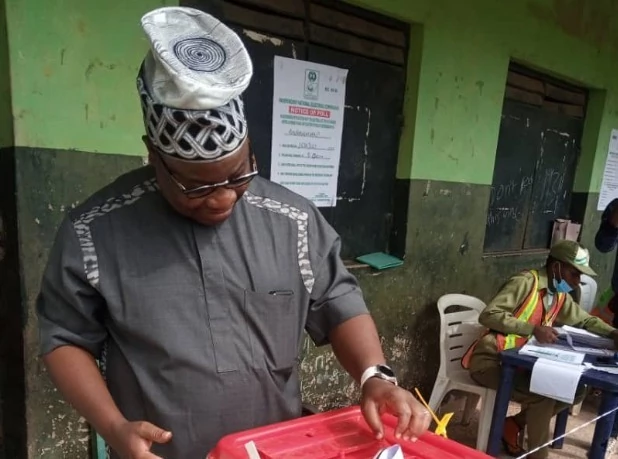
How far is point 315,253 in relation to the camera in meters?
1.21

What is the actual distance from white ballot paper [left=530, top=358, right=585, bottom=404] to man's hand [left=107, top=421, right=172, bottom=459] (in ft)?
7.64

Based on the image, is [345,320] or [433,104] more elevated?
[433,104]

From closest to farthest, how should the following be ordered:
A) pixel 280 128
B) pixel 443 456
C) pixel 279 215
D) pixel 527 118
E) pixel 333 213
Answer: pixel 443 456 < pixel 279 215 < pixel 280 128 < pixel 333 213 < pixel 527 118

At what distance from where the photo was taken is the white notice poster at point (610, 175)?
5629 millimetres

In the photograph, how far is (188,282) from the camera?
1.08 m

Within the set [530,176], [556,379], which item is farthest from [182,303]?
[530,176]

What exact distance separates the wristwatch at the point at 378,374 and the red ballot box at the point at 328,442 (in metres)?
0.08

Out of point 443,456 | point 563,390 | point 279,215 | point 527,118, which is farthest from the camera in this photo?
point 527,118

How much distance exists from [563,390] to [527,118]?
273 centimetres

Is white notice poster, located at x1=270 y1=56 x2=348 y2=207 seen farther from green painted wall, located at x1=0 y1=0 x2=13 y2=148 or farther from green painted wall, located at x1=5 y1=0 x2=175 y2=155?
green painted wall, located at x1=0 y1=0 x2=13 y2=148

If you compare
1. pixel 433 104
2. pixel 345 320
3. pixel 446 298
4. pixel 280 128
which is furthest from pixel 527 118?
pixel 345 320

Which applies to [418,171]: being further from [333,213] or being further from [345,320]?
[345,320]

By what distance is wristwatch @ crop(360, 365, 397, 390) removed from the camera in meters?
1.14

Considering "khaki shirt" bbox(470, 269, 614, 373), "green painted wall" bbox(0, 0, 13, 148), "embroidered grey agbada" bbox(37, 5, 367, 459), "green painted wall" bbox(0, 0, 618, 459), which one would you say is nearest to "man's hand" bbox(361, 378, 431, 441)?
"embroidered grey agbada" bbox(37, 5, 367, 459)
